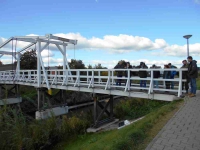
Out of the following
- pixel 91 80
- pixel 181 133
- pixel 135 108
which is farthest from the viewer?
pixel 135 108

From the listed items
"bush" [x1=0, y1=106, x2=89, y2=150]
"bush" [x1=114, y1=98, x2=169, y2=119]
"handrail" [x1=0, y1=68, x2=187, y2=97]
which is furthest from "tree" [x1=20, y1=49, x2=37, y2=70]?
"bush" [x1=0, y1=106, x2=89, y2=150]

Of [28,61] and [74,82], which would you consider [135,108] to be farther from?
[28,61]

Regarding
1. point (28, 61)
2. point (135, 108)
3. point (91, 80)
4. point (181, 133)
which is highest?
point (28, 61)

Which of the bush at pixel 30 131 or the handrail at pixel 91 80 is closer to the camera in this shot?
the bush at pixel 30 131

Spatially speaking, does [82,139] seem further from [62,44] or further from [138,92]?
[62,44]

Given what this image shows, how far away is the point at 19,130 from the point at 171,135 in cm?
480

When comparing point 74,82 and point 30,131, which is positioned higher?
point 74,82

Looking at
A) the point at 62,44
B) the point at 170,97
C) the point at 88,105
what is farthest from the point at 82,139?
the point at 88,105

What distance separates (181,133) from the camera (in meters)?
4.36

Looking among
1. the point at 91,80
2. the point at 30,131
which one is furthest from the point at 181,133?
the point at 91,80

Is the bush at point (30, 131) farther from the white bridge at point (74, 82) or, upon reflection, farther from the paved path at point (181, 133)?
the paved path at point (181, 133)

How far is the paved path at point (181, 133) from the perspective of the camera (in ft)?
12.4

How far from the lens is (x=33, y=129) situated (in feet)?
23.2

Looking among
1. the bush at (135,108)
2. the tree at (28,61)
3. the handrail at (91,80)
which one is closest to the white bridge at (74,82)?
the handrail at (91,80)
